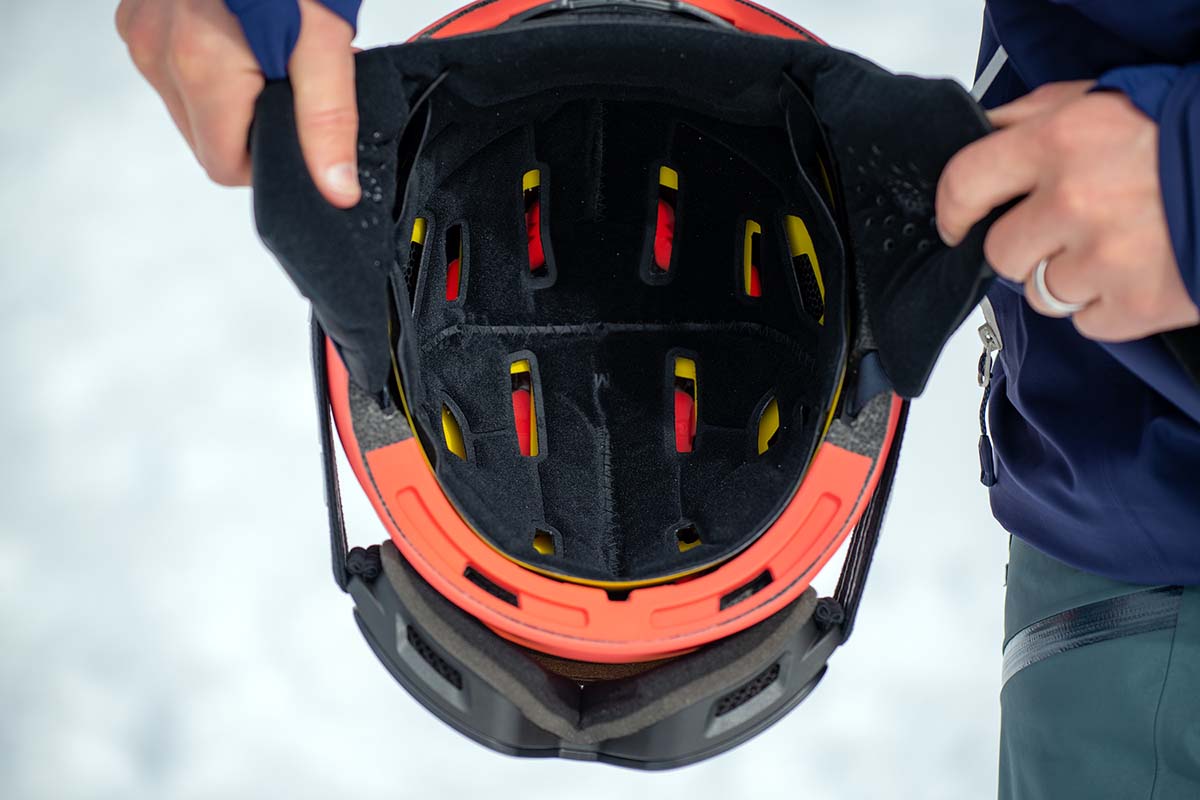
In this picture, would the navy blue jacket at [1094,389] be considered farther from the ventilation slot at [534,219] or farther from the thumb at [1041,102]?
the ventilation slot at [534,219]

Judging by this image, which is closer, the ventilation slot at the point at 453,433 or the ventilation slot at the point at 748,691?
the ventilation slot at the point at 748,691

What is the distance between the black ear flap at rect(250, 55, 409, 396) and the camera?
36.5 inches

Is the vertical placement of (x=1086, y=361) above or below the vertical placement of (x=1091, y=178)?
below

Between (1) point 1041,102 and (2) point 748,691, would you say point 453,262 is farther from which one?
(1) point 1041,102

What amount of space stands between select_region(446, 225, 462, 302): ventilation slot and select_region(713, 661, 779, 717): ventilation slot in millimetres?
598

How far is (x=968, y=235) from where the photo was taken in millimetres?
904

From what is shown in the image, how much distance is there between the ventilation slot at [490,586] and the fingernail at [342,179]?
0.44m

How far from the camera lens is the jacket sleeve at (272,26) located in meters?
0.88

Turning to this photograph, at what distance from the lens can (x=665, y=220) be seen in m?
1.48

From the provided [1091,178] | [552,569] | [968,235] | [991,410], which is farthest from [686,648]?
[1091,178]

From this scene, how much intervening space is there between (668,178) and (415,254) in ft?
1.12

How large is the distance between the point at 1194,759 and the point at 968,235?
1.92 feet

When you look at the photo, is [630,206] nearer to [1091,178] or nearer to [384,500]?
[384,500]

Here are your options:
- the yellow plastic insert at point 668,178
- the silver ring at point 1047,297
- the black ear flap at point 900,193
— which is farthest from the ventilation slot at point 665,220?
the silver ring at point 1047,297
